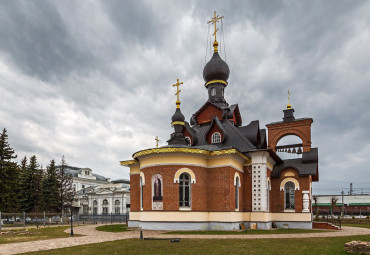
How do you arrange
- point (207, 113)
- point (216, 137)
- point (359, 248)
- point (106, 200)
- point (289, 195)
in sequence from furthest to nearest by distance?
point (106, 200) < point (207, 113) < point (289, 195) < point (216, 137) < point (359, 248)

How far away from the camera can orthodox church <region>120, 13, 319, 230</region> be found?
1881 centimetres

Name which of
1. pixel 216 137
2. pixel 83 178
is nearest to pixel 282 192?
pixel 216 137

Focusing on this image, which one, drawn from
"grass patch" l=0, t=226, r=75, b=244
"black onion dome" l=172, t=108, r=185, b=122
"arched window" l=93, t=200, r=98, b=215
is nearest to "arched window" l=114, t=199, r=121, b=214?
"arched window" l=93, t=200, r=98, b=215

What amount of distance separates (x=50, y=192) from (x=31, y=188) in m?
2.34

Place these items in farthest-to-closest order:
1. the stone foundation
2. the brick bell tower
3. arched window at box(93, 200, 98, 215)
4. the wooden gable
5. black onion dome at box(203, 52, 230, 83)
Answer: arched window at box(93, 200, 98, 215) → black onion dome at box(203, 52, 230, 83) → the wooden gable → the brick bell tower → the stone foundation

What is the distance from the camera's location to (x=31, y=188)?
126 feet

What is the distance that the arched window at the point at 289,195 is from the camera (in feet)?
78.1

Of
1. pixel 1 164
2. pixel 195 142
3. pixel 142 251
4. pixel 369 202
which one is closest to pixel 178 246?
pixel 142 251

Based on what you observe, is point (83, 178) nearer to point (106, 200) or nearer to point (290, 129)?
point (106, 200)

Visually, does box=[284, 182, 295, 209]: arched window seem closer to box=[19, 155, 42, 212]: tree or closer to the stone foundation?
the stone foundation

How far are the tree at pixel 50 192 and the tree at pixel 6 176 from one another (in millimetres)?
5934

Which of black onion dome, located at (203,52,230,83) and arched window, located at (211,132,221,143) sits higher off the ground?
black onion dome, located at (203,52,230,83)

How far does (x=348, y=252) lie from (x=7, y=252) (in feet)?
36.0

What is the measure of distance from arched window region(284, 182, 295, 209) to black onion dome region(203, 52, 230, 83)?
10487 mm
